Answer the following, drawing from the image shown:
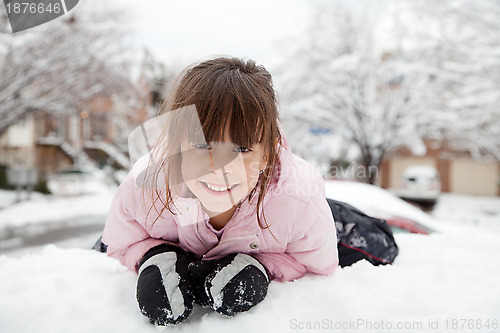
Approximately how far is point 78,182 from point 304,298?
54.3ft

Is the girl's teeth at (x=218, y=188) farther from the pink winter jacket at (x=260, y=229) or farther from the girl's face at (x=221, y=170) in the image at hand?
the pink winter jacket at (x=260, y=229)

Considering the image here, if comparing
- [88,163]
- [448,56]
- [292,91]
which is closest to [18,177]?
[292,91]

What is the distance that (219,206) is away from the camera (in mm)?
1331

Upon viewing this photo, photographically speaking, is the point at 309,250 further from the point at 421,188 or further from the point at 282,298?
the point at 421,188

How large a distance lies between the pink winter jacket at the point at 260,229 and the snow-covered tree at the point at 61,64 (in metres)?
7.49

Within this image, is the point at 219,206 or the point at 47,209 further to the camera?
the point at 47,209

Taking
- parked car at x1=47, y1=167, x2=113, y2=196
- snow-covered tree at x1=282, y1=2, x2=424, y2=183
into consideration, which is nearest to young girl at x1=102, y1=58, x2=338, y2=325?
snow-covered tree at x1=282, y1=2, x2=424, y2=183

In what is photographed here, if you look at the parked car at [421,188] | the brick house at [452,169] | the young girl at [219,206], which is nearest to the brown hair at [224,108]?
the young girl at [219,206]

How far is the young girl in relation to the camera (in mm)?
1158

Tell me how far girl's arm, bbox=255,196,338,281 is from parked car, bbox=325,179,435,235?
135cm

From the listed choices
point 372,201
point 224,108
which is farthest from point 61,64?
point 224,108

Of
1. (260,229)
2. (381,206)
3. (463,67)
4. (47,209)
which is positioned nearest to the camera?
(260,229)

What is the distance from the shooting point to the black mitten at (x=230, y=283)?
3.92 feet

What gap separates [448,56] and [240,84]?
444 inches
